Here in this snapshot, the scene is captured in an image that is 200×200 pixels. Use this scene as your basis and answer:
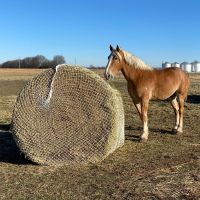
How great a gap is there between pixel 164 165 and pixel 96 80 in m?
1.89

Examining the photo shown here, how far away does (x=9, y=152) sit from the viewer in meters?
8.88

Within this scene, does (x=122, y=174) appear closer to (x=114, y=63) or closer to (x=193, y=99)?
(x=114, y=63)

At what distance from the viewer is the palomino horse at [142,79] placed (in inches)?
388

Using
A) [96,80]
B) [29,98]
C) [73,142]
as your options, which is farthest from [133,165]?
[29,98]

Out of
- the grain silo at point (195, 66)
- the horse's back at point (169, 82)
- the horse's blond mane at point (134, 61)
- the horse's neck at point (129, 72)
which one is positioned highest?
the horse's blond mane at point (134, 61)

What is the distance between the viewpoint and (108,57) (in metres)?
9.91

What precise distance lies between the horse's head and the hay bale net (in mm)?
1565

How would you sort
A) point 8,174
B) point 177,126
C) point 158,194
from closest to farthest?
point 158,194, point 8,174, point 177,126

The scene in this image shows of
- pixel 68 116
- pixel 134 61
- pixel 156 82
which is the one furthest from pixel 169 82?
pixel 68 116

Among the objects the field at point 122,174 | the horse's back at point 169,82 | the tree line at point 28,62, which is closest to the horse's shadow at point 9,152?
the field at point 122,174

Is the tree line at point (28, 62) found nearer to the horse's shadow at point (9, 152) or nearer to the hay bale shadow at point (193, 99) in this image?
the hay bale shadow at point (193, 99)

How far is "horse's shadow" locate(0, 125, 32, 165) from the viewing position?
321 inches

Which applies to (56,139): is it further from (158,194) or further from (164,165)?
(158,194)

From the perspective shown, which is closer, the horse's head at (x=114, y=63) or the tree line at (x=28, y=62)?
the horse's head at (x=114, y=63)
